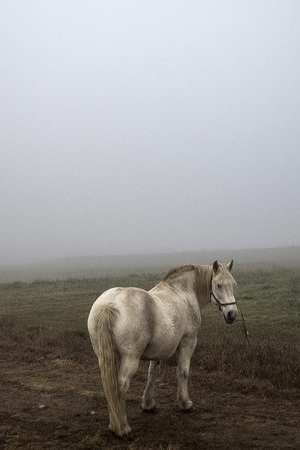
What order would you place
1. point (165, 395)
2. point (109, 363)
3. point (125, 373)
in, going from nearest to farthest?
point (109, 363), point (125, 373), point (165, 395)

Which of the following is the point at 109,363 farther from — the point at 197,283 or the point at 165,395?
the point at 165,395

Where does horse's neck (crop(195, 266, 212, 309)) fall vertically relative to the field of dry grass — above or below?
above

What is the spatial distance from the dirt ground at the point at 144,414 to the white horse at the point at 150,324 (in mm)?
402

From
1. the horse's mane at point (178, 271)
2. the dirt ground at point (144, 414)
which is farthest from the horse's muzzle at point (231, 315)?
the dirt ground at point (144, 414)

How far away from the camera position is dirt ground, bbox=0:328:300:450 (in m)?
6.10

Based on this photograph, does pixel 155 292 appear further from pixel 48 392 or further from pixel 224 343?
pixel 224 343

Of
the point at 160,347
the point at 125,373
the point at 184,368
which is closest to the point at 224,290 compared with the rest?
the point at 184,368

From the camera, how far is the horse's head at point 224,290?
24.1ft

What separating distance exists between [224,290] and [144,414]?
243 centimetres

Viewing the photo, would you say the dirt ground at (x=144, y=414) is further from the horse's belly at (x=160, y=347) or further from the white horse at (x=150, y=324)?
the horse's belly at (x=160, y=347)

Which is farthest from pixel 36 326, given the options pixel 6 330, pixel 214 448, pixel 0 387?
pixel 214 448

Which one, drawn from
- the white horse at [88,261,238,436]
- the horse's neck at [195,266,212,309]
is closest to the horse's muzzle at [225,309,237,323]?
the white horse at [88,261,238,436]

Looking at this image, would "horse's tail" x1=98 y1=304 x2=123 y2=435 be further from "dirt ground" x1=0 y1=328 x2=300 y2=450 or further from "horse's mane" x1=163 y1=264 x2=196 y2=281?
"horse's mane" x1=163 y1=264 x2=196 y2=281

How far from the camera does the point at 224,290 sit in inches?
293
